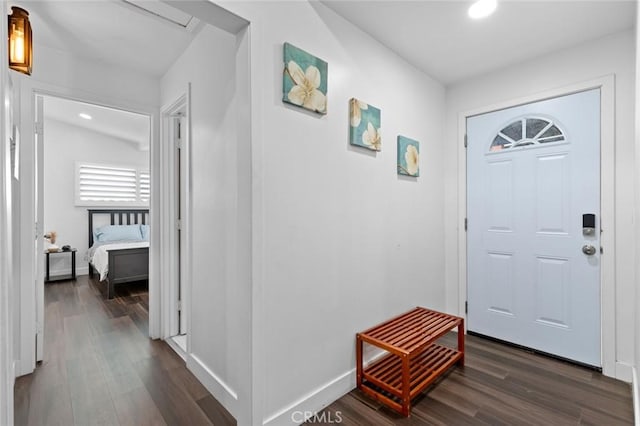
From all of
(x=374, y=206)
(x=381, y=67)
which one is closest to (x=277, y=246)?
(x=374, y=206)

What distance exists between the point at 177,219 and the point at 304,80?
1829 mm

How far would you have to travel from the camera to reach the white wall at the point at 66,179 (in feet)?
17.5

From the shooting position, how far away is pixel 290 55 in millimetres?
1675

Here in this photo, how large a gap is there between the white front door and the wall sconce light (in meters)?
3.26

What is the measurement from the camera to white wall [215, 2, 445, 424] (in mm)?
1579

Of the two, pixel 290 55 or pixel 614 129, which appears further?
pixel 614 129

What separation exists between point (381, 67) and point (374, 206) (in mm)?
1089

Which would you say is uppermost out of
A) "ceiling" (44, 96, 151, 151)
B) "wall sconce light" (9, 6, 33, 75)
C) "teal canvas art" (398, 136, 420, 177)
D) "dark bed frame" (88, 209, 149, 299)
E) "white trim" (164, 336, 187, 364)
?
"ceiling" (44, 96, 151, 151)

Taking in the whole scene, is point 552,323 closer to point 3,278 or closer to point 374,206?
point 374,206

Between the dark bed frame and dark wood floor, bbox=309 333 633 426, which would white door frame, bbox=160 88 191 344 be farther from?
the dark bed frame

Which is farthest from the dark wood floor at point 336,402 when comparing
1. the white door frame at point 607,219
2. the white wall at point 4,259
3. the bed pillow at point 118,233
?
the bed pillow at point 118,233

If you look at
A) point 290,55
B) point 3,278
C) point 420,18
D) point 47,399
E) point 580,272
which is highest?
point 420,18

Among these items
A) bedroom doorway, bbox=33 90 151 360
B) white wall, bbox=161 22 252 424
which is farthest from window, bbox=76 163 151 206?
white wall, bbox=161 22 252 424

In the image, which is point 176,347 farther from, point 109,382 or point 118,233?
point 118,233
